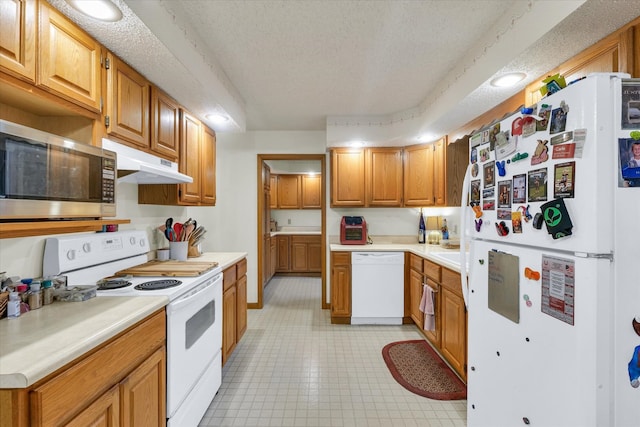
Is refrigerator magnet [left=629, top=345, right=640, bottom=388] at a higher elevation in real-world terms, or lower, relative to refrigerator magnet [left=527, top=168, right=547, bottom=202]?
lower

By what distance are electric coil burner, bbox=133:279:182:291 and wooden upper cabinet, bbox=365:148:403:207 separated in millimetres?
2457

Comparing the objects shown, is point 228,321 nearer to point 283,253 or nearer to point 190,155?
point 190,155

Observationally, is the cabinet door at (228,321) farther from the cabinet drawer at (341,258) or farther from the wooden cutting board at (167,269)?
the cabinet drawer at (341,258)

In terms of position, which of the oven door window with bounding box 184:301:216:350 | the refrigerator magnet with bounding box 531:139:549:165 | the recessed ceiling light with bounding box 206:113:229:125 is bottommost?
the oven door window with bounding box 184:301:216:350

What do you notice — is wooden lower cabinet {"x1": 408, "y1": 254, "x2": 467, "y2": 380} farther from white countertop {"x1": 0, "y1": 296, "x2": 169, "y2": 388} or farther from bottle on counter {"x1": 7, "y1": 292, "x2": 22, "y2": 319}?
bottle on counter {"x1": 7, "y1": 292, "x2": 22, "y2": 319}

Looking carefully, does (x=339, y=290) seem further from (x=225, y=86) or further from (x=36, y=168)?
(x=36, y=168)

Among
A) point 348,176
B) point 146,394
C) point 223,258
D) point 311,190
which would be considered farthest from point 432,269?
point 311,190

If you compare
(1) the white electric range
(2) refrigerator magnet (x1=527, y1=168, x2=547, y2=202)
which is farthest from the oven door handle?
(2) refrigerator magnet (x1=527, y1=168, x2=547, y2=202)

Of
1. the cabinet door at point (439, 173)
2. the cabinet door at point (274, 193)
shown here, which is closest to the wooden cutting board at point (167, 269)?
the cabinet door at point (439, 173)

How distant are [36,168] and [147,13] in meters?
0.89

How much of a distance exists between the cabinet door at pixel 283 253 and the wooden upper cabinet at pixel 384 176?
2.83 metres

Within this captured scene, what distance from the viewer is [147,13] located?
1.36 meters

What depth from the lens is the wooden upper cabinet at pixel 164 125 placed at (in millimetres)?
1923

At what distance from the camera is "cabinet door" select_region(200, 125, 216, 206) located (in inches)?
106
